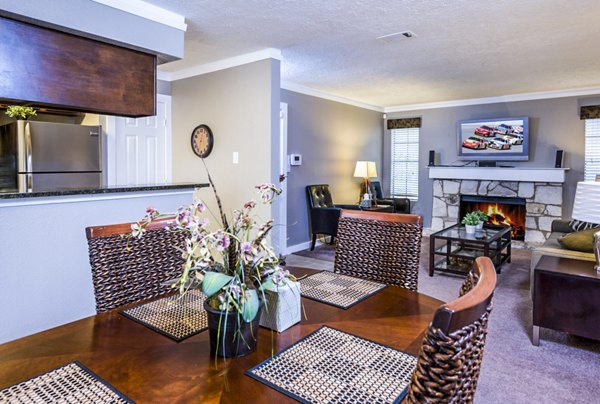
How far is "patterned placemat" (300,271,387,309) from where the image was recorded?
4.71 ft

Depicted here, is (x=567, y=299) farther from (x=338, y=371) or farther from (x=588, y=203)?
(x=338, y=371)

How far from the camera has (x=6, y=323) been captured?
7.18ft

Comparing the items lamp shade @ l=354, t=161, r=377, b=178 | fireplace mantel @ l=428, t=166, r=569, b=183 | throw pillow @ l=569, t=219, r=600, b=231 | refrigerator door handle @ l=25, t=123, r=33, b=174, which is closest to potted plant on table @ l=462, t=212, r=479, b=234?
throw pillow @ l=569, t=219, r=600, b=231

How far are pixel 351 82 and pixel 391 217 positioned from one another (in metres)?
3.93

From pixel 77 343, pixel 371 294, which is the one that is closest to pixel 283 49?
pixel 371 294

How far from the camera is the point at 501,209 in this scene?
6.62 m

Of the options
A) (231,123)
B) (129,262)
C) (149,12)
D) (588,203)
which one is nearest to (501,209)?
(588,203)

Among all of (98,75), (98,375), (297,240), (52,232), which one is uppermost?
(98,75)

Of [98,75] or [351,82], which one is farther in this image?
[351,82]

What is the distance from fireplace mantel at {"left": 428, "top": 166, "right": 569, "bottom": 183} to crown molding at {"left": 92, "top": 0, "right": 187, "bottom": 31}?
4998 millimetres

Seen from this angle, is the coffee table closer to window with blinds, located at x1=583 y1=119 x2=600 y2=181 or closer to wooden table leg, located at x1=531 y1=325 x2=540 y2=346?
wooden table leg, located at x1=531 y1=325 x2=540 y2=346

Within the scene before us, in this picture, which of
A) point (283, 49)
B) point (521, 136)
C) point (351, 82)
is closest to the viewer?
point (283, 49)

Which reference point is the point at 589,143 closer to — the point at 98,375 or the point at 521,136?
the point at 521,136

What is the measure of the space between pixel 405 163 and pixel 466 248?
8.98 feet
